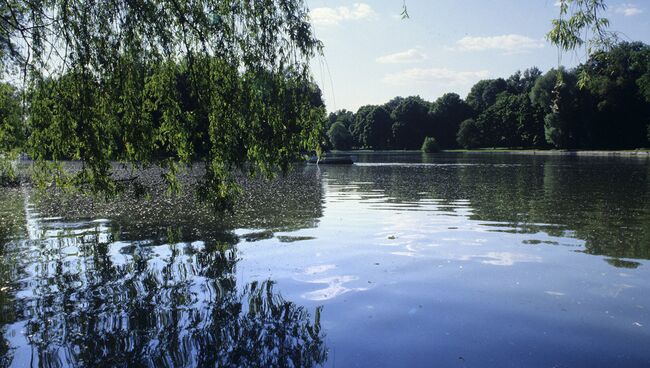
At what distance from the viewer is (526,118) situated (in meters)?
107

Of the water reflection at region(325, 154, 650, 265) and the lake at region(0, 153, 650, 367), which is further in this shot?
the water reflection at region(325, 154, 650, 265)

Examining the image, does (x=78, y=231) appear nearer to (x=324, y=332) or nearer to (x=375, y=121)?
(x=324, y=332)

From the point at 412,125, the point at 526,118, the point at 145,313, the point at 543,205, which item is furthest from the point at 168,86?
the point at 412,125

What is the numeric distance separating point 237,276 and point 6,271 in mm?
4769

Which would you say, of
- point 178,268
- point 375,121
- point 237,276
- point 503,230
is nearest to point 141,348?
point 237,276

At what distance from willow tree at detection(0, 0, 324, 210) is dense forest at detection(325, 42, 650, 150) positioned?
150 feet

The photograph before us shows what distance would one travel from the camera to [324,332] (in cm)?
700

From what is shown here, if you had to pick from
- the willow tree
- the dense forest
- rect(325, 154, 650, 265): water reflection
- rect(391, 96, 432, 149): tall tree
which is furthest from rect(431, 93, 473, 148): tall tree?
the willow tree

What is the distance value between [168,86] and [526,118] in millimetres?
107565

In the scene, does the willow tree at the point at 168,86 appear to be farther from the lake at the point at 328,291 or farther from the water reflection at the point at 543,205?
the water reflection at the point at 543,205

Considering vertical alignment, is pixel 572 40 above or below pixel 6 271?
above

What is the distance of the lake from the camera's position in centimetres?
641

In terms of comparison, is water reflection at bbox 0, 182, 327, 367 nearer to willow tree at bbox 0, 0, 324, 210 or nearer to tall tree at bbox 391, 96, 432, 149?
willow tree at bbox 0, 0, 324, 210

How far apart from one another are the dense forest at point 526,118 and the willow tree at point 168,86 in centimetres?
4585
